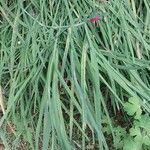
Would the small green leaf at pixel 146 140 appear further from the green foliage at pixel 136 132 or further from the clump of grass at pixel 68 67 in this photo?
the clump of grass at pixel 68 67

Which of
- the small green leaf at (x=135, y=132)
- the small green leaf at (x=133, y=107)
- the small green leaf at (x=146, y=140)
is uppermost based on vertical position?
the small green leaf at (x=133, y=107)

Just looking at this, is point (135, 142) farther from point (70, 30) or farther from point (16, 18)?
point (16, 18)

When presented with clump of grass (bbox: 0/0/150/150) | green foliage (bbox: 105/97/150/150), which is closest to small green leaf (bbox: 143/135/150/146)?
green foliage (bbox: 105/97/150/150)

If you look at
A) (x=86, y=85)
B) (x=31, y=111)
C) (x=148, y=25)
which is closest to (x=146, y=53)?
(x=148, y=25)

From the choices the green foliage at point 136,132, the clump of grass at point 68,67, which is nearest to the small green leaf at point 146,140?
the green foliage at point 136,132

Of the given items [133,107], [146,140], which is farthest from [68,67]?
[146,140]

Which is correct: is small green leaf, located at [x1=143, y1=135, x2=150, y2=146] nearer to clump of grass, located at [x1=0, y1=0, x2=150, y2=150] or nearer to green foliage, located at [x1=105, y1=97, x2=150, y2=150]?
green foliage, located at [x1=105, y1=97, x2=150, y2=150]

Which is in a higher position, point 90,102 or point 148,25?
point 148,25

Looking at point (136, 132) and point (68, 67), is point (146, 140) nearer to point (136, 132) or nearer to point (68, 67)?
point (136, 132)
